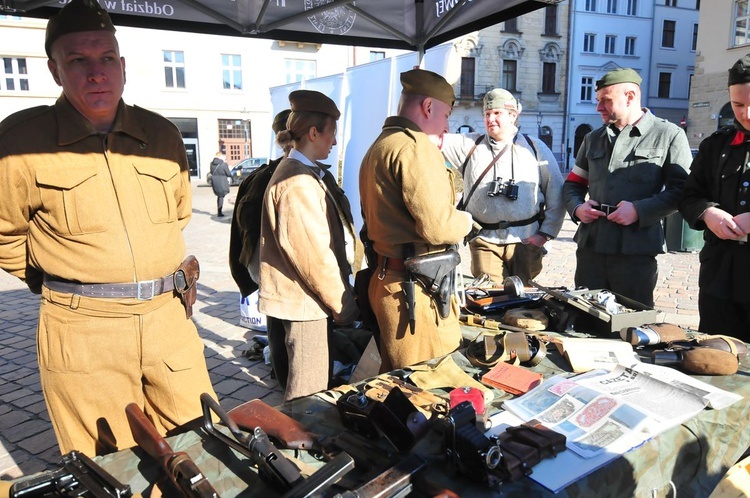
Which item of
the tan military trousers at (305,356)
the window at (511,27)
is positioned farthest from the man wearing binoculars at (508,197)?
the window at (511,27)

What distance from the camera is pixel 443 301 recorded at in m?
2.40

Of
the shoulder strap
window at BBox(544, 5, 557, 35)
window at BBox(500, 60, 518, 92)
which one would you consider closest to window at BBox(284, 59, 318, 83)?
window at BBox(500, 60, 518, 92)

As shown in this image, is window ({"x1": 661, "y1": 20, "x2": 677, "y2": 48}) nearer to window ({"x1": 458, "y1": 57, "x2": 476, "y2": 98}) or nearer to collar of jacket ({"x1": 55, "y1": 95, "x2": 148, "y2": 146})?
window ({"x1": 458, "y1": 57, "x2": 476, "y2": 98})

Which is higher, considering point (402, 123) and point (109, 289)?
point (402, 123)

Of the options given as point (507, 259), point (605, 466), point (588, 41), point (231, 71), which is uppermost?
point (588, 41)

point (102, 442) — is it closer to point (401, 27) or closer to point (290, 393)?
point (290, 393)

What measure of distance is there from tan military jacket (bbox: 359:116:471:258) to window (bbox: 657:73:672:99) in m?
42.7

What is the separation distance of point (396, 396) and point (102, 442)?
49.7 inches

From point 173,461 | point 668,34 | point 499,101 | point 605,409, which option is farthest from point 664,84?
point 173,461

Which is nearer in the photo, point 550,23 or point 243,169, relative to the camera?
point 243,169

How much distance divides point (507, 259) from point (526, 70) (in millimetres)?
36090

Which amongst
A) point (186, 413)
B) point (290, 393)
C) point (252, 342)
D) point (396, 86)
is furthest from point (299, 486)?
point (396, 86)

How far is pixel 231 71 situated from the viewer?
3027 cm

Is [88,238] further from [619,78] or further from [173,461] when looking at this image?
[619,78]
